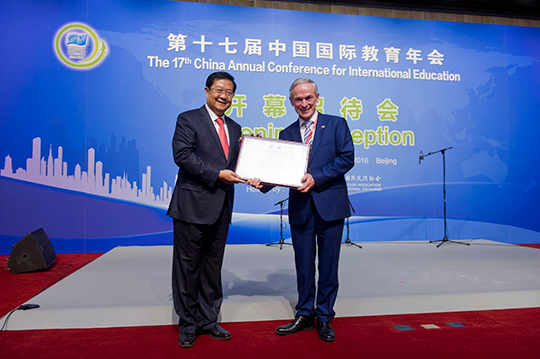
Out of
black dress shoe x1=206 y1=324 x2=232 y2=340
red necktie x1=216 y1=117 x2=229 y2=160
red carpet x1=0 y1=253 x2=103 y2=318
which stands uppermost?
red necktie x1=216 y1=117 x2=229 y2=160

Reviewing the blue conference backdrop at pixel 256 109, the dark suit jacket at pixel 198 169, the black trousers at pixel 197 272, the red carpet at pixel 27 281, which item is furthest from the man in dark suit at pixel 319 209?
the blue conference backdrop at pixel 256 109

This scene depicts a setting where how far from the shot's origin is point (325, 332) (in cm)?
175

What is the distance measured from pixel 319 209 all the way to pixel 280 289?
0.85 meters

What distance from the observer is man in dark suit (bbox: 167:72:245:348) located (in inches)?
69.1

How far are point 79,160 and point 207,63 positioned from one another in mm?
2121

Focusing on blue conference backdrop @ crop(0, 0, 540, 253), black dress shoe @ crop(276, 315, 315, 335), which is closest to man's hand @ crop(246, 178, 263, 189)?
black dress shoe @ crop(276, 315, 315, 335)

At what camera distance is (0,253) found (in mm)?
4500

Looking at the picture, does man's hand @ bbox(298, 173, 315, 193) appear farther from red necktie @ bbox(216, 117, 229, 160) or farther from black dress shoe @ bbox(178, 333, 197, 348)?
black dress shoe @ bbox(178, 333, 197, 348)

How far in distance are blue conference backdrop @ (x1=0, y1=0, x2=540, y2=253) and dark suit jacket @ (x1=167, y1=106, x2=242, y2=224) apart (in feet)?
10.1

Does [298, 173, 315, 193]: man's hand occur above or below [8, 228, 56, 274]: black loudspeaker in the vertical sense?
above

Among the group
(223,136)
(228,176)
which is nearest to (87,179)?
(223,136)

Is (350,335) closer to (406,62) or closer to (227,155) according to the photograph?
(227,155)

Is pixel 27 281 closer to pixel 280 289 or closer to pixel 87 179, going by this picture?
pixel 87 179

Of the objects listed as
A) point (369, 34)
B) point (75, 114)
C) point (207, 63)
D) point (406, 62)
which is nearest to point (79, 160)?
point (75, 114)
